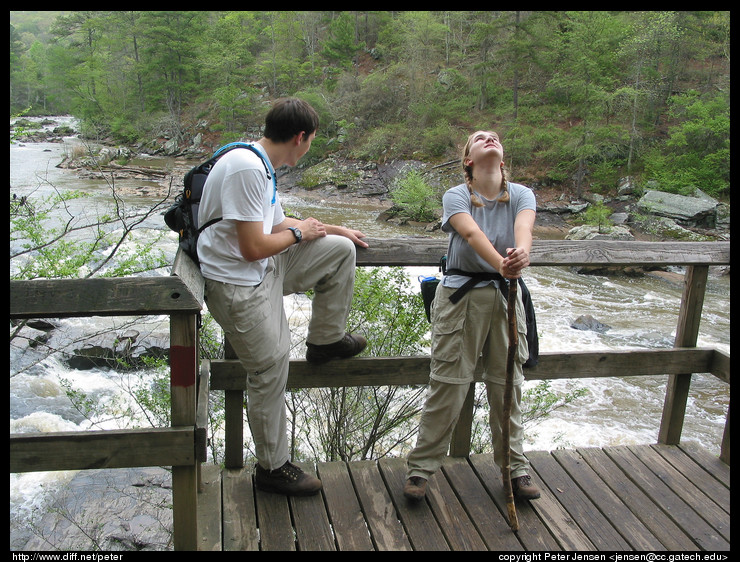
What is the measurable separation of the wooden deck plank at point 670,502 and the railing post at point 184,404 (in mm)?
2009

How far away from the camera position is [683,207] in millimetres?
20219

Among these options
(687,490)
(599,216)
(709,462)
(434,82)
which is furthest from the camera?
(434,82)

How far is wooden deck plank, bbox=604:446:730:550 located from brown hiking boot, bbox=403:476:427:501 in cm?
107

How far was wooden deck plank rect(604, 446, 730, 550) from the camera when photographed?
250 cm

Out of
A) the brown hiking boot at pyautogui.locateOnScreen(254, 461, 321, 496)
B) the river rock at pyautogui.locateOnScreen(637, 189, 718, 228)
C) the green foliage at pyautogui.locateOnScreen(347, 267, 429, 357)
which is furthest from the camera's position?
the river rock at pyautogui.locateOnScreen(637, 189, 718, 228)

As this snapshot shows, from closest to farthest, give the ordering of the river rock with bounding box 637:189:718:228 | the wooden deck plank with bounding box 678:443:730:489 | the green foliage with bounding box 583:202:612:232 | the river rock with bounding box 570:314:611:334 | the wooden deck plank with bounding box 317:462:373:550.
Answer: the wooden deck plank with bounding box 317:462:373:550
the wooden deck plank with bounding box 678:443:730:489
the river rock with bounding box 570:314:611:334
the green foliage with bounding box 583:202:612:232
the river rock with bounding box 637:189:718:228

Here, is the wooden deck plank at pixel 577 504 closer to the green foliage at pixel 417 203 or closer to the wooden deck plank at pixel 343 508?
the wooden deck plank at pixel 343 508

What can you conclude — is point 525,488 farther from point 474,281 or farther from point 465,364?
point 474,281

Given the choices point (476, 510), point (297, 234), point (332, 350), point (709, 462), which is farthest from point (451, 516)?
point (709, 462)

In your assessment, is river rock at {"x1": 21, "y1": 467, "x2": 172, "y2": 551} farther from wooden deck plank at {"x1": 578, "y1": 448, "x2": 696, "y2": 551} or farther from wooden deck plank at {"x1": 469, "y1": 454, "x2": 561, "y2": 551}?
wooden deck plank at {"x1": 578, "y1": 448, "x2": 696, "y2": 551}

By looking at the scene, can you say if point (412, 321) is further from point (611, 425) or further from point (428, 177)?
point (428, 177)

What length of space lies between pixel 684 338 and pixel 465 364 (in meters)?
1.43

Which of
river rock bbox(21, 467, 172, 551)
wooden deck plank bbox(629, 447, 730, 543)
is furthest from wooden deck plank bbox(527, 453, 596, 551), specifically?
river rock bbox(21, 467, 172, 551)

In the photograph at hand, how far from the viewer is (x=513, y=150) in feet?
87.6
